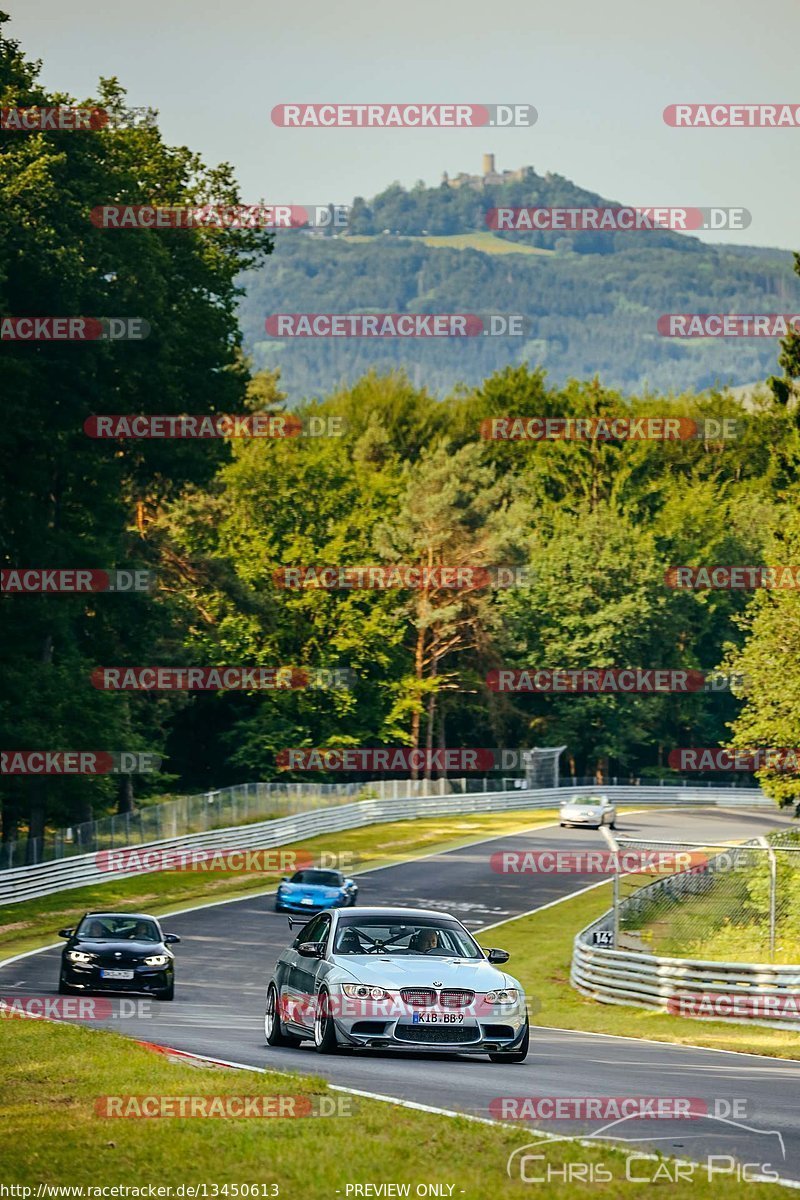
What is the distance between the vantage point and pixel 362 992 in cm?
1563

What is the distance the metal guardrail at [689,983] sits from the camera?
24.4 meters

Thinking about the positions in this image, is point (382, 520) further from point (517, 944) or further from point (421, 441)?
point (517, 944)

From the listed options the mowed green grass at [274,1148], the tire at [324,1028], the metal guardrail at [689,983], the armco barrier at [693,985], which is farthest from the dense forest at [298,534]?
the mowed green grass at [274,1148]

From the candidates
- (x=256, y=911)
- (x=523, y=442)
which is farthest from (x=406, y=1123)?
(x=523, y=442)

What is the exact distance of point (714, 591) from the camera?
100125mm

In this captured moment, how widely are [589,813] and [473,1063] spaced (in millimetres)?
51150

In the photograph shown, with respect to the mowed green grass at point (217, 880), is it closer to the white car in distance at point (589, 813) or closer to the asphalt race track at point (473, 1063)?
the white car in distance at point (589, 813)

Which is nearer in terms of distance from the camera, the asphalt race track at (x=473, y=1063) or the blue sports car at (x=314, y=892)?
the asphalt race track at (x=473, y=1063)

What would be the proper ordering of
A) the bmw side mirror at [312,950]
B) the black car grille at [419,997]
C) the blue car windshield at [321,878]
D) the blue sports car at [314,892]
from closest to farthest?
1. the black car grille at [419,997]
2. the bmw side mirror at [312,950]
3. the blue sports car at [314,892]
4. the blue car windshield at [321,878]

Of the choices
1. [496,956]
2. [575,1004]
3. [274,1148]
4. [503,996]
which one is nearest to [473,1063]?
A: [503,996]

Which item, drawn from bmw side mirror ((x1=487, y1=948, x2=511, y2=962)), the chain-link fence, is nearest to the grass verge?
the chain-link fence

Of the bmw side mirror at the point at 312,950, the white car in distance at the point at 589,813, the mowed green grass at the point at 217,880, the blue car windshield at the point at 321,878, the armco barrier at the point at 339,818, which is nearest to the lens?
the bmw side mirror at the point at 312,950

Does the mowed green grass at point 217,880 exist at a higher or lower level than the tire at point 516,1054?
lower

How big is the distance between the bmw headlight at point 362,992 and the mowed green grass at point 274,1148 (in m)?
2.09
